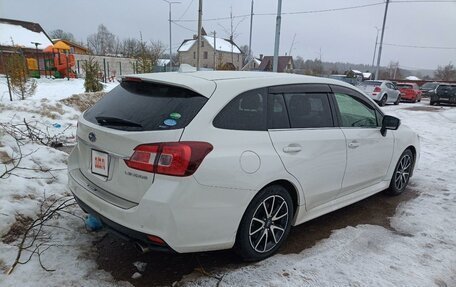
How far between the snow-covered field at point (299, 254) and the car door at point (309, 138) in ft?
1.88

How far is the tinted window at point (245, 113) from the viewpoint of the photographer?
8.87 feet

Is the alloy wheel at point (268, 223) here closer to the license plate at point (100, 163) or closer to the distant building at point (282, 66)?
the license plate at point (100, 163)

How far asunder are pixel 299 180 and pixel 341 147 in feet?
2.49

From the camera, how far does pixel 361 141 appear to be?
3877 mm

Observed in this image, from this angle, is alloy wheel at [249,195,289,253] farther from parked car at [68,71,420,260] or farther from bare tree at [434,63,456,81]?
bare tree at [434,63,456,81]

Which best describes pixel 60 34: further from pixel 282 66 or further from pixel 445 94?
pixel 445 94

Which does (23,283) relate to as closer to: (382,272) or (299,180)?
(299,180)

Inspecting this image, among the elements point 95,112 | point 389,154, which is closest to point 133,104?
point 95,112

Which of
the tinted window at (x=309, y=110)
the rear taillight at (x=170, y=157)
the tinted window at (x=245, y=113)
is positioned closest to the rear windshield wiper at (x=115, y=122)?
the rear taillight at (x=170, y=157)

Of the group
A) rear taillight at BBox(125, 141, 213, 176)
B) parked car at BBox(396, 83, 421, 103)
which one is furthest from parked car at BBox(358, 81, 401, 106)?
rear taillight at BBox(125, 141, 213, 176)

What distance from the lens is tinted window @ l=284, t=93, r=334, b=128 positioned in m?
3.27

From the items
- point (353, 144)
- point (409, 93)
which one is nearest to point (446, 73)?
point (409, 93)

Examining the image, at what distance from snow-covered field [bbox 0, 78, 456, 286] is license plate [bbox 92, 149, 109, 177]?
799mm

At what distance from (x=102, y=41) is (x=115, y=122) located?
292 ft
